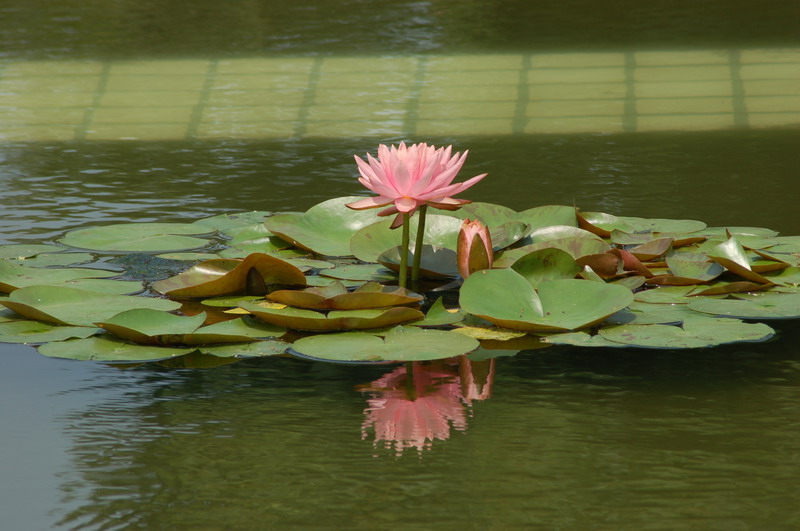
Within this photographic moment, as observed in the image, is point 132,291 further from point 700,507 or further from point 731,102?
point 731,102

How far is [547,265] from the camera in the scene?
2.10 m

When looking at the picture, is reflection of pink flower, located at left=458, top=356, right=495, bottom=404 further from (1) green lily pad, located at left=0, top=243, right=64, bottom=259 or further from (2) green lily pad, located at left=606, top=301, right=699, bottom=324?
(1) green lily pad, located at left=0, top=243, right=64, bottom=259

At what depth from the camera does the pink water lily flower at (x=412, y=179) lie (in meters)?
1.92

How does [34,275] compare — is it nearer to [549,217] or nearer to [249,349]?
[249,349]

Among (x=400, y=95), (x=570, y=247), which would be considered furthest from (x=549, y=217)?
(x=400, y=95)

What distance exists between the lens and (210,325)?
1.88 metres

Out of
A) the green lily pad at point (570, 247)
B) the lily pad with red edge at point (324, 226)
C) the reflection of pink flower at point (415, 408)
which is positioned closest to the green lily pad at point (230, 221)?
the lily pad with red edge at point (324, 226)

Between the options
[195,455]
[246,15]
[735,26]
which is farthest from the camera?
[246,15]

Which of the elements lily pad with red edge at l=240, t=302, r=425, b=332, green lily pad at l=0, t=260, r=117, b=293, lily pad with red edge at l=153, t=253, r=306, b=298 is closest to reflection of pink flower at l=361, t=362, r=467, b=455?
lily pad with red edge at l=240, t=302, r=425, b=332

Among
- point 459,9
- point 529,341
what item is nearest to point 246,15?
point 459,9

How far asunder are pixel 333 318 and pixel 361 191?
1284 mm

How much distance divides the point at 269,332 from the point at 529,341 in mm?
434

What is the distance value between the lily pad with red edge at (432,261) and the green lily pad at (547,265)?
159mm

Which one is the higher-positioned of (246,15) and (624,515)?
(246,15)
